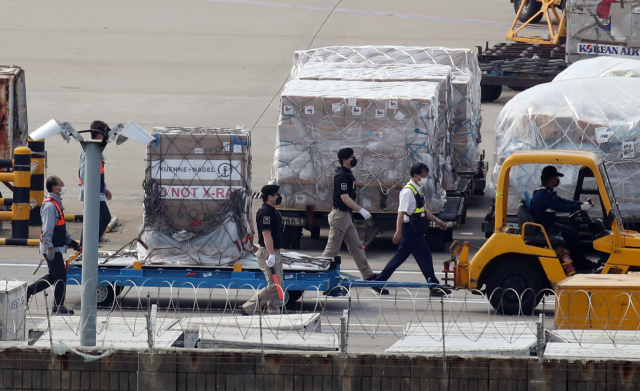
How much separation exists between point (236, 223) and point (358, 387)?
4.87 metres

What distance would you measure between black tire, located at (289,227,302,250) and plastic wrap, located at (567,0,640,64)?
1035 cm

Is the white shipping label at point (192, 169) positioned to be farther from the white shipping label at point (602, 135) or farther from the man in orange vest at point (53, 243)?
the white shipping label at point (602, 135)

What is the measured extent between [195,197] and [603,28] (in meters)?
13.7

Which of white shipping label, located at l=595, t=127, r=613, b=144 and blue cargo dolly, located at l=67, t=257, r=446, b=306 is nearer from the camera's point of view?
blue cargo dolly, located at l=67, t=257, r=446, b=306

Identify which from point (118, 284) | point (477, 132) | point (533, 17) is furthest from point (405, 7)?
point (118, 284)

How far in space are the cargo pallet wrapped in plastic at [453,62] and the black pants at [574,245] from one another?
6044mm

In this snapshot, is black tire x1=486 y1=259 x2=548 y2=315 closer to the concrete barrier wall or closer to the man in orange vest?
the concrete barrier wall

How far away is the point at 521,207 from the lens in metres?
11.0

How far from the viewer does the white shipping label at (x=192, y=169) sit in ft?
38.1

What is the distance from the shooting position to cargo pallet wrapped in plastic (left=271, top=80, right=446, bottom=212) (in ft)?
46.4

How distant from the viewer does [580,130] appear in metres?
13.8

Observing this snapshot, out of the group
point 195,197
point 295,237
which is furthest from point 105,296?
point 295,237

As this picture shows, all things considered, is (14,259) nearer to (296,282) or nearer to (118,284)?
(118,284)

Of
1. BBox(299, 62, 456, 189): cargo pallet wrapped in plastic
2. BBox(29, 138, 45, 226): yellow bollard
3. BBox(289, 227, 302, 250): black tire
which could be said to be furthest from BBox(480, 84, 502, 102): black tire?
BBox(29, 138, 45, 226): yellow bollard
